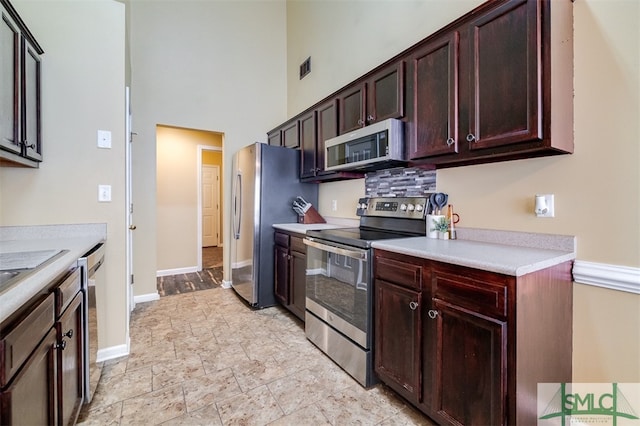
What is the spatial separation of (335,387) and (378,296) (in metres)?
0.65

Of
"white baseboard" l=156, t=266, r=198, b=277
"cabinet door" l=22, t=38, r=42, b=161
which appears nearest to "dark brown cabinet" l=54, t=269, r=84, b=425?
"cabinet door" l=22, t=38, r=42, b=161

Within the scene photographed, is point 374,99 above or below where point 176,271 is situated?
above

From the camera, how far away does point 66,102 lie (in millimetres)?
1974

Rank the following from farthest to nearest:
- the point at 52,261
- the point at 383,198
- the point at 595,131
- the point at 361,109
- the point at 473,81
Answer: the point at 383,198, the point at 361,109, the point at 473,81, the point at 595,131, the point at 52,261

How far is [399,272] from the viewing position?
5.42 ft

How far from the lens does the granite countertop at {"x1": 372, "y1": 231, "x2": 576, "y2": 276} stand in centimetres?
121

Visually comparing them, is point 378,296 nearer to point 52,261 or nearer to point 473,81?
point 473,81

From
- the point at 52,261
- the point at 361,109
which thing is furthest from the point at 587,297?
the point at 52,261

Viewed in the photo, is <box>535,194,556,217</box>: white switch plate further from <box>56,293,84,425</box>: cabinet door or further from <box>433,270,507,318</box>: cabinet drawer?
<box>56,293,84,425</box>: cabinet door

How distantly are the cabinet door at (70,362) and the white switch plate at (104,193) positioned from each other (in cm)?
87

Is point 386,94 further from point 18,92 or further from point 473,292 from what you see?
point 18,92

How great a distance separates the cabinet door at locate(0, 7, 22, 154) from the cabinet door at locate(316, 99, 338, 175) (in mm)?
2104

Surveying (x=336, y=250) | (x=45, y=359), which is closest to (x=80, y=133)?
(x=45, y=359)

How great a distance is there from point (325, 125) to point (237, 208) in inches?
58.5
